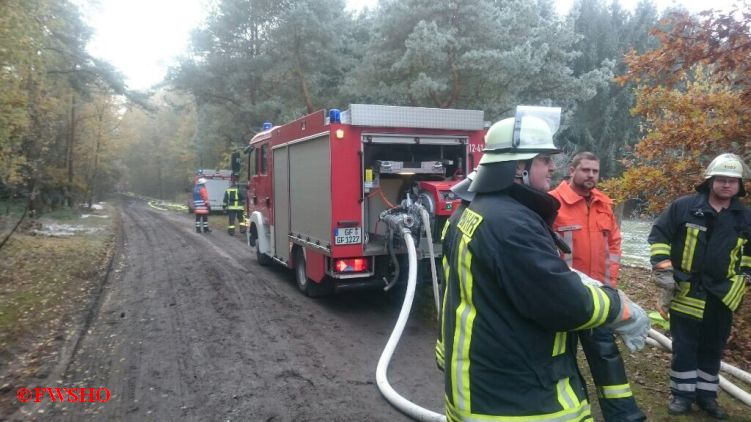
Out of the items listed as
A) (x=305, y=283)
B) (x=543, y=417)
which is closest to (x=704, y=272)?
(x=543, y=417)

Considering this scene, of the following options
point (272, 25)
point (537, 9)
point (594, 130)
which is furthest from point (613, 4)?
point (272, 25)

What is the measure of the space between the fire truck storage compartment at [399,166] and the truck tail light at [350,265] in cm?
18

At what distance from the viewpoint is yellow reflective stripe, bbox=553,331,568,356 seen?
1.71 meters

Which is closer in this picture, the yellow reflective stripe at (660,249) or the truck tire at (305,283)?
the yellow reflective stripe at (660,249)

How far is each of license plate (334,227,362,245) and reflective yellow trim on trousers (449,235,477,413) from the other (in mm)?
4115

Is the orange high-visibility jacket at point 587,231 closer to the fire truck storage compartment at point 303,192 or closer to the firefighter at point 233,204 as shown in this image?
the fire truck storage compartment at point 303,192

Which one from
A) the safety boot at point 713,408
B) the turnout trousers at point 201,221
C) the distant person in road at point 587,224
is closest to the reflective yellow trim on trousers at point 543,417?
Answer: the distant person in road at point 587,224

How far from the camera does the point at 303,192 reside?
680cm

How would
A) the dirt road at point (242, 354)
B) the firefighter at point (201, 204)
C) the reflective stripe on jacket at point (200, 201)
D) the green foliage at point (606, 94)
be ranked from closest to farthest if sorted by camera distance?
the dirt road at point (242, 354) < the firefighter at point (201, 204) < the reflective stripe on jacket at point (200, 201) < the green foliage at point (606, 94)

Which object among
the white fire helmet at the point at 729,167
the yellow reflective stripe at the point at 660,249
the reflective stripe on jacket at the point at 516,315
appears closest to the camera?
the reflective stripe on jacket at the point at 516,315

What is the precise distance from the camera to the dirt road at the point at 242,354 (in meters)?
3.77

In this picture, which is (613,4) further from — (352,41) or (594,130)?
(352,41)

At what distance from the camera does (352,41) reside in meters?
16.6

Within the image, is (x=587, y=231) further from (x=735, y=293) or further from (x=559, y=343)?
(x=559, y=343)
